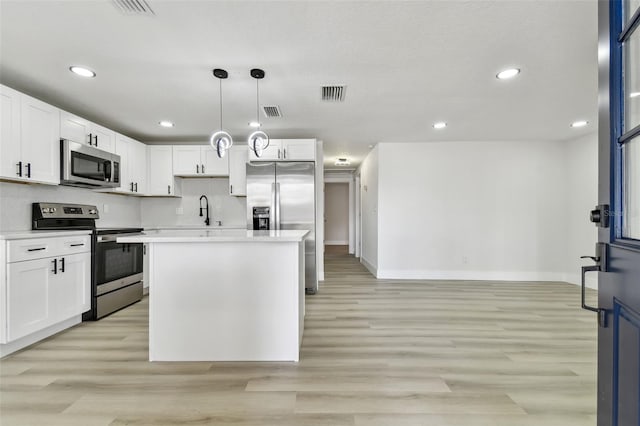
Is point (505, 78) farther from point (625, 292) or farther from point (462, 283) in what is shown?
point (462, 283)

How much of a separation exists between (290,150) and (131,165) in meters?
2.28

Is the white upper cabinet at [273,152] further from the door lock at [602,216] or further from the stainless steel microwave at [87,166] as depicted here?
the door lock at [602,216]

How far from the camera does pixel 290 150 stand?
4.55m

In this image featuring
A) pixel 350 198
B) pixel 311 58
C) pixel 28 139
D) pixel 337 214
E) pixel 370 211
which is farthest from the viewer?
pixel 337 214

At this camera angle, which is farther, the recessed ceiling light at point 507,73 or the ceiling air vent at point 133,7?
the recessed ceiling light at point 507,73

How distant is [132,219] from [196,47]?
354 cm

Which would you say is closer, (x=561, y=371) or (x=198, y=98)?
(x=561, y=371)

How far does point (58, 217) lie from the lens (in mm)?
3322

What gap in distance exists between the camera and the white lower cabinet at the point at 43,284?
7.86ft

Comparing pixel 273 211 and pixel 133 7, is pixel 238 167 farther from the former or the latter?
pixel 133 7

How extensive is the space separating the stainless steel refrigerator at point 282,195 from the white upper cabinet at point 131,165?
161 cm

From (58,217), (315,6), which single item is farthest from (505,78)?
(58,217)

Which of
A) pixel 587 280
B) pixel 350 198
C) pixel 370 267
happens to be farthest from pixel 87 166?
pixel 587 280

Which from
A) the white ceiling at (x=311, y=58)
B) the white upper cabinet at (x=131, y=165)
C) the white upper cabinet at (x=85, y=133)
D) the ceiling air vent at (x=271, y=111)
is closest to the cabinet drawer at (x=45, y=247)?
the white upper cabinet at (x=85, y=133)
